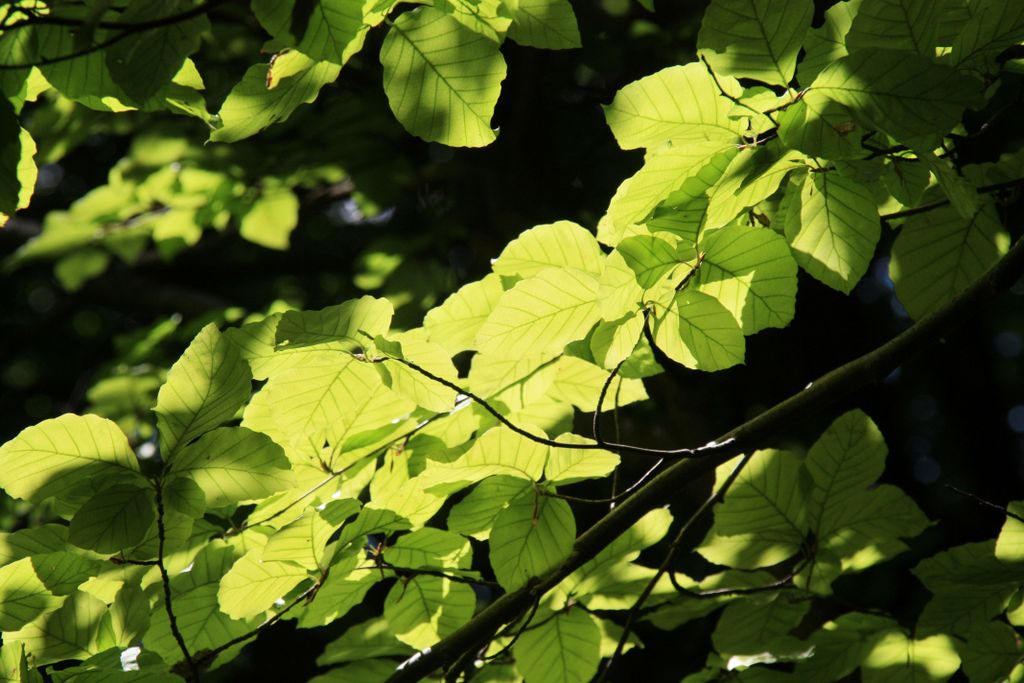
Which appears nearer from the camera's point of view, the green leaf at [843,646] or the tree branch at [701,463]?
the tree branch at [701,463]

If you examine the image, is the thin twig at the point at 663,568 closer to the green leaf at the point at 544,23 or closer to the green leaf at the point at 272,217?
the green leaf at the point at 544,23

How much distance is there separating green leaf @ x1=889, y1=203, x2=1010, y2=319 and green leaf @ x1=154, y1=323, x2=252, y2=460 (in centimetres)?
88

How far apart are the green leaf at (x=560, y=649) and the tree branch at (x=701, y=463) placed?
0.10 meters

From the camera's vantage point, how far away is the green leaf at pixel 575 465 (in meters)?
1.02

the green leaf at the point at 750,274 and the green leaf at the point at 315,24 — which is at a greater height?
the green leaf at the point at 315,24

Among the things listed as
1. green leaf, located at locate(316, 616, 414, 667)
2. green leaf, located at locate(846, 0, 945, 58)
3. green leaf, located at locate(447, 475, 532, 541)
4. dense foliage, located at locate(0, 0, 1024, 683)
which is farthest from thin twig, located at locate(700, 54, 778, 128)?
green leaf, located at locate(316, 616, 414, 667)

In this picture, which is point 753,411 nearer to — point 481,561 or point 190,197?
point 481,561

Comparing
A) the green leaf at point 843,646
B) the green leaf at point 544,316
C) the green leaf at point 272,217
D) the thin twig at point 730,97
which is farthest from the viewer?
the green leaf at point 272,217

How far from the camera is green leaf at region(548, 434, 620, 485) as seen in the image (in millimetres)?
1018

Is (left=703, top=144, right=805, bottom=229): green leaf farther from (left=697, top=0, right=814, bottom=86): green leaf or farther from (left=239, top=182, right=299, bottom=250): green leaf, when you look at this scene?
(left=239, top=182, right=299, bottom=250): green leaf

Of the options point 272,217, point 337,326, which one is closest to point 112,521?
point 337,326

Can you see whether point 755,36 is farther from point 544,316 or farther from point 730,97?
point 544,316

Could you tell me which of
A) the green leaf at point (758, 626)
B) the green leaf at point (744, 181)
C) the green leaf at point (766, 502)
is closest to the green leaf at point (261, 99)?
the green leaf at point (744, 181)

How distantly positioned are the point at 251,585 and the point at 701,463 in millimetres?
583
